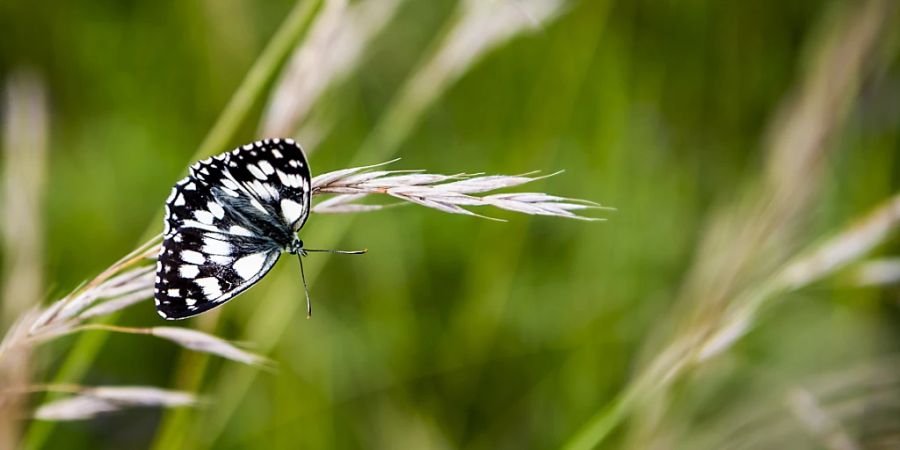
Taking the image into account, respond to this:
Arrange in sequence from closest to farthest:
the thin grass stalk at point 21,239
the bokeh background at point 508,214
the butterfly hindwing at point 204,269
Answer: the butterfly hindwing at point 204,269, the thin grass stalk at point 21,239, the bokeh background at point 508,214

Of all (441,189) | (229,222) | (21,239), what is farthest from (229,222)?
(21,239)

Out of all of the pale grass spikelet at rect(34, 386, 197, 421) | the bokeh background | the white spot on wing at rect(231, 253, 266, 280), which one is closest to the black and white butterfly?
the white spot on wing at rect(231, 253, 266, 280)

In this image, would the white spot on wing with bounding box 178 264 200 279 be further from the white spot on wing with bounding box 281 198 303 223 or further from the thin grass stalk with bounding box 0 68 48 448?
the thin grass stalk with bounding box 0 68 48 448

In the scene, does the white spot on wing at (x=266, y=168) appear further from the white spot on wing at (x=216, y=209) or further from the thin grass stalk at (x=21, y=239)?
the thin grass stalk at (x=21, y=239)

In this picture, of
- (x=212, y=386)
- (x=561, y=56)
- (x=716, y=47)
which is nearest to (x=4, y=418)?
(x=212, y=386)

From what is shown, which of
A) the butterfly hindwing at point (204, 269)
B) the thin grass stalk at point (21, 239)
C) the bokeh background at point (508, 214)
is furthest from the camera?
the bokeh background at point (508, 214)

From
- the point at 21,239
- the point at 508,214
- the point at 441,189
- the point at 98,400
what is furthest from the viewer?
the point at 508,214

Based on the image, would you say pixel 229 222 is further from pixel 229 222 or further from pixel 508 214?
pixel 508 214

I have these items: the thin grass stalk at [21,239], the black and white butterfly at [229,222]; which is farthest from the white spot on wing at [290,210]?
the thin grass stalk at [21,239]

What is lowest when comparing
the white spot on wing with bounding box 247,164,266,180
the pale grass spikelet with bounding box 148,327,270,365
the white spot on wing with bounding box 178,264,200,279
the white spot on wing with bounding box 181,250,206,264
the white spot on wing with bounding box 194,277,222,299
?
the pale grass spikelet with bounding box 148,327,270,365
